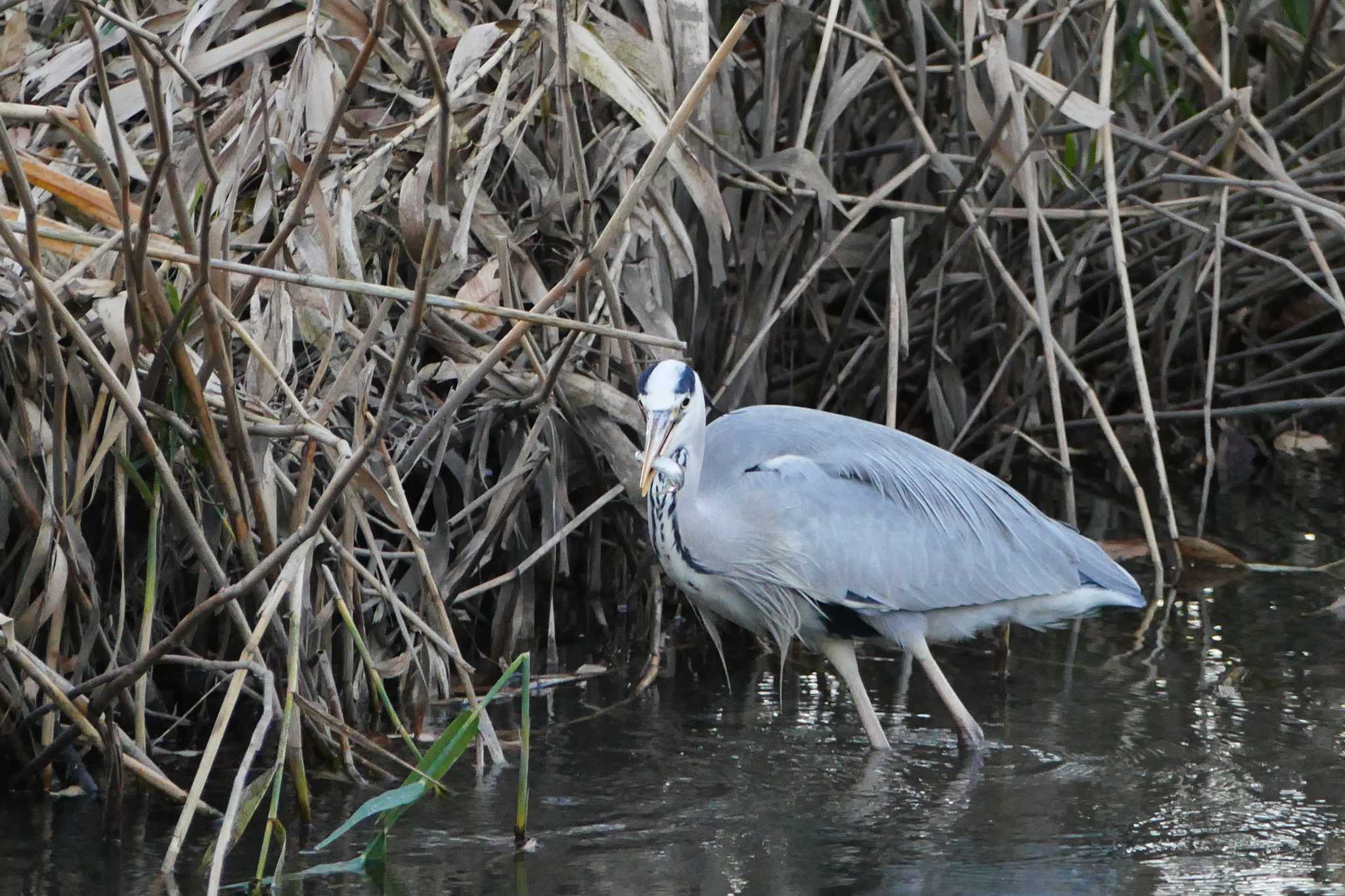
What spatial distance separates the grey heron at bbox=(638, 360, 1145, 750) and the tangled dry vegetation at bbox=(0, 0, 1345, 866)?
0.33 metres

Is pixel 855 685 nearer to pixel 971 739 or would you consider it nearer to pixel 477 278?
pixel 971 739

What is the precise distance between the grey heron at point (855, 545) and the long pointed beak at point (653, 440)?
248 millimetres

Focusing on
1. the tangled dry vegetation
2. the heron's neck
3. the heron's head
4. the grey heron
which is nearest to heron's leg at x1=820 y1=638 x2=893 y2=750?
the grey heron

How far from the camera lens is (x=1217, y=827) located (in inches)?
134

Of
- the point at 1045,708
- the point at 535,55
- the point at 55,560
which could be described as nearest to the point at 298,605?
the point at 55,560

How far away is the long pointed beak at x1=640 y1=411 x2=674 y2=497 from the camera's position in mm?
3600

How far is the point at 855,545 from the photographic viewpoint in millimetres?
4227

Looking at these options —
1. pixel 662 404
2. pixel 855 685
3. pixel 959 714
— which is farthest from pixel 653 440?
pixel 959 714

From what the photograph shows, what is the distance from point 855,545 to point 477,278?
3.91 feet

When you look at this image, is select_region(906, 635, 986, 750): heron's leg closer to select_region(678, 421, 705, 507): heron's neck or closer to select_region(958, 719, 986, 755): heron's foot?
select_region(958, 719, 986, 755): heron's foot

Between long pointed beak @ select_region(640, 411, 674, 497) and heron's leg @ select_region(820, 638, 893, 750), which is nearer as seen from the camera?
long pointed beak @ select_region(640, 411, 674, 497)

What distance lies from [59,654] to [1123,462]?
292cm

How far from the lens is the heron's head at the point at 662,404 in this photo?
142 inches

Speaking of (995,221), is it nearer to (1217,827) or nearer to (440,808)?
(1217,827)
